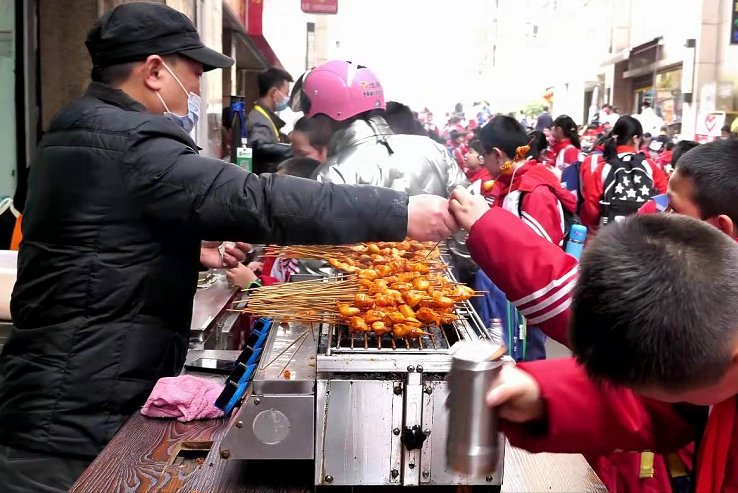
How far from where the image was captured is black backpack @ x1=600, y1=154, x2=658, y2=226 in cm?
824

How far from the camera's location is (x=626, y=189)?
827cm

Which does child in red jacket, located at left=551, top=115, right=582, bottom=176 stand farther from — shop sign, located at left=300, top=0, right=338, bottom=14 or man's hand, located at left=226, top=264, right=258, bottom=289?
man's hand, located at left=226, top=264, right=258, bottom=289

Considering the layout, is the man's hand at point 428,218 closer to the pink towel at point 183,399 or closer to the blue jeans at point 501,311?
the pink towel at point 183,399

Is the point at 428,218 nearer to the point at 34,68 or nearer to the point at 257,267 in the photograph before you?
the point at 257,267

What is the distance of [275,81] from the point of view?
957 centimetres

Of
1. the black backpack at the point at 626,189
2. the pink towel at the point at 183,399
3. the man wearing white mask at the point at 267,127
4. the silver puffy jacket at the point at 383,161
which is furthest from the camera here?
the man wearing white mask at the point at 267,127

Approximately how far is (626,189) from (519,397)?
7.13 meters

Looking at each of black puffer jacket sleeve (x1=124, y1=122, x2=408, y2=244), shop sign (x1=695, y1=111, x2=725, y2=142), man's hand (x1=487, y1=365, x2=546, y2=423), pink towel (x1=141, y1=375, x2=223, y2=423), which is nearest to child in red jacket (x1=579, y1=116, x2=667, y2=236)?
pink towel (x1=141, y1=375, x2=223, y2=423)

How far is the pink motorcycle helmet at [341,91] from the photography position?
4621 millimetres

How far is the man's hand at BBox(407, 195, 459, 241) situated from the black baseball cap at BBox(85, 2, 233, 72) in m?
0.96

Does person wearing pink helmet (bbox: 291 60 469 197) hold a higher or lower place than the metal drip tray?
higher

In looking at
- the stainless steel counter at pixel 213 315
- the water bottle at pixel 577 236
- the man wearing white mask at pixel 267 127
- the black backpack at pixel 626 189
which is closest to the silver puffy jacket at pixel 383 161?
the stainless steel counter at pixel 213 315

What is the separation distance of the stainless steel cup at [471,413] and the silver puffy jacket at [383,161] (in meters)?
2.86

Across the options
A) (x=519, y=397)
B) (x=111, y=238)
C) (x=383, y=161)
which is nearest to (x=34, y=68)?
(x=383, y=161)
